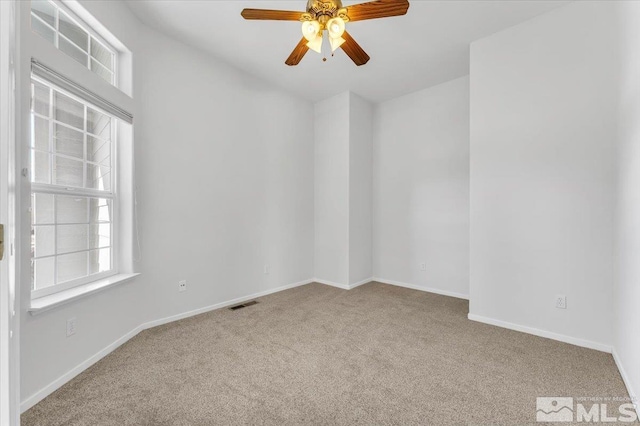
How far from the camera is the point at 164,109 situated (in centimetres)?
294

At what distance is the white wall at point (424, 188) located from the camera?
3961mm

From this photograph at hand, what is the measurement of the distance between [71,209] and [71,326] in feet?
2.84


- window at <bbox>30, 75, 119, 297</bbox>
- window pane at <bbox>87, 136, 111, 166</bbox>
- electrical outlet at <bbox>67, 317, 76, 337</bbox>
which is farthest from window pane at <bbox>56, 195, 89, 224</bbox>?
electrical outlet at <bbox>67, 317, 76, 337</bbox>

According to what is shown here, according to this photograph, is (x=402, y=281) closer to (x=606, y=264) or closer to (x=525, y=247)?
(x=525, y=247)

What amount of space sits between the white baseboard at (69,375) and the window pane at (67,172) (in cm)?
134

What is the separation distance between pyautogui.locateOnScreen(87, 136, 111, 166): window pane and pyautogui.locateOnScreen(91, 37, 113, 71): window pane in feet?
2.27

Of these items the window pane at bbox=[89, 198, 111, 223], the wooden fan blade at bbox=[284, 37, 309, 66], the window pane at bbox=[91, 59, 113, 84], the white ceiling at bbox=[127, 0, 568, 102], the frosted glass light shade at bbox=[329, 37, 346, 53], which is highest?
the white ceiling at bbox=[127, 0, 568, 102]

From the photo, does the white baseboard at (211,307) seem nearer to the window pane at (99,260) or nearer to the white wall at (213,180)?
the white wall at (213,180)

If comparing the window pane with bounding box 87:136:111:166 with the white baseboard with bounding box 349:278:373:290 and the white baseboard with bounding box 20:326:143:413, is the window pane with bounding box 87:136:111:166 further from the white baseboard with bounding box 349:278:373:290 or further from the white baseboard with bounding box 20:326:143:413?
the white baseboard with bounding box 349:278:373:290

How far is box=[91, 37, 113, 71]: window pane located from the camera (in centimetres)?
239

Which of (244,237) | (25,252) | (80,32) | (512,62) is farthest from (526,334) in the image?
(80,32)

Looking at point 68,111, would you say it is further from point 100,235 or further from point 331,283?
point 331,283

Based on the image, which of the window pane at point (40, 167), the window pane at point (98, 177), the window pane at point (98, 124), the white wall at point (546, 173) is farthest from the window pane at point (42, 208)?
the white wall at point (546, 173)

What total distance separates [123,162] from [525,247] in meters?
3.93
